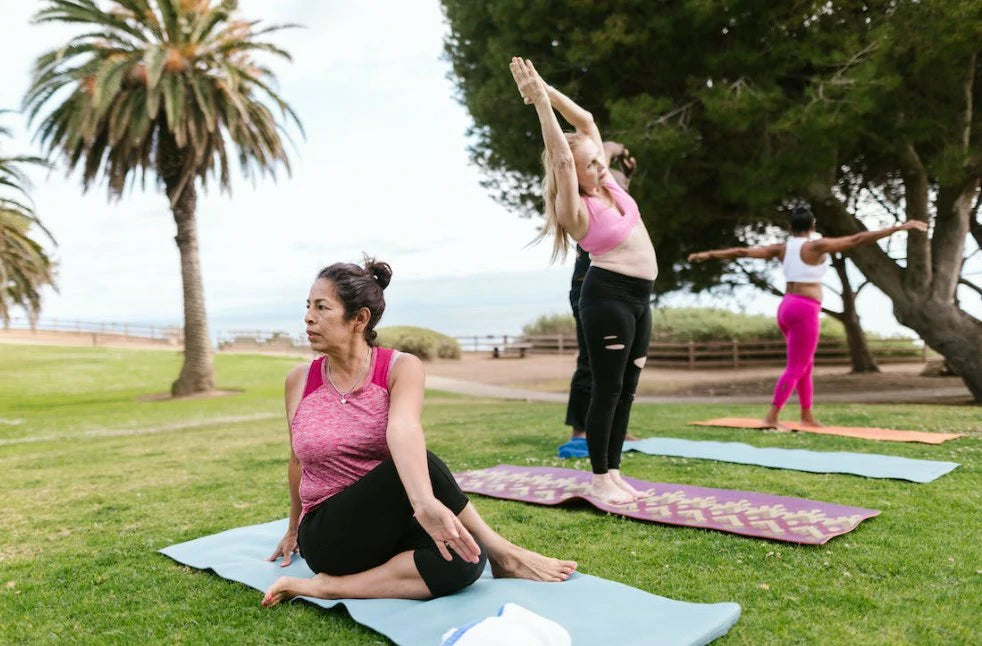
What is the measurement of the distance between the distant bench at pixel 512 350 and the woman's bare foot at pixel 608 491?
2714cm

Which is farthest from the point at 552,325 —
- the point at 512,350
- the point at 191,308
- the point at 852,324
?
the point at 191,308

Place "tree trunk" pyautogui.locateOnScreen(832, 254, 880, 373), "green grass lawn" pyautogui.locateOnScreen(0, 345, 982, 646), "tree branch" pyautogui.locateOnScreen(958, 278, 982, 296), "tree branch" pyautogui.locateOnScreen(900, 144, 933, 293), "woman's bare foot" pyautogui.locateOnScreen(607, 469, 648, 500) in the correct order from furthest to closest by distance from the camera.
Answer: "tree trunk" pyautogui.locateOnScreen(832, 254, 880, 373)
"tree branch" pyautogui.locateOnScreen(958, 278, 982, 296)
"tree branch" pyautogui.locateOnScreen(900, 144, 933, 293)
"woman's bare foot" pyautogui.locateOnScreen(607, 469, 648, 500)
"green grass lawn" pyautogui.locateOnScreen(0, 345, 982, 646)

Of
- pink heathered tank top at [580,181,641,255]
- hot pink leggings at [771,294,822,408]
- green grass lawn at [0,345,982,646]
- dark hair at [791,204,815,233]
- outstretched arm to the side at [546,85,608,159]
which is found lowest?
green grass lawn at [0,345,982,646]

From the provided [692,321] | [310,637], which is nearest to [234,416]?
[310,637]

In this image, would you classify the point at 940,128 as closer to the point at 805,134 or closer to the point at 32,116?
the point at 805,134

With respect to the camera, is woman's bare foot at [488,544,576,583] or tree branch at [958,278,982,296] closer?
woman's bare foot at [488,544,576,583]

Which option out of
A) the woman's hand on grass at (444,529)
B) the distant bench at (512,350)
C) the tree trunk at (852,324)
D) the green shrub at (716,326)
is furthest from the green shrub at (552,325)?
the woman's hand on grass at (444,529)

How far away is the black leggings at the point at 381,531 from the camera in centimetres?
249

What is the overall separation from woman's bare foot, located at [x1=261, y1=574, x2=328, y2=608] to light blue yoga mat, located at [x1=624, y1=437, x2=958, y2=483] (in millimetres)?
3439

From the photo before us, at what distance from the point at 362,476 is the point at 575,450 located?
3327mm

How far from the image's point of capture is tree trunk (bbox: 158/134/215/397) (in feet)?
59.0

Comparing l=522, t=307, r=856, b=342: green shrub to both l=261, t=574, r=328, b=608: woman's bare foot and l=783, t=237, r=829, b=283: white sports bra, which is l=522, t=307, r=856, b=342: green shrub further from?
l=261, t=574, r=328, b=608: woman's bare foot

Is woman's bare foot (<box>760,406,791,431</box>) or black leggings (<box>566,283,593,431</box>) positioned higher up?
black leggings (<box>566,283,593,431</box>)

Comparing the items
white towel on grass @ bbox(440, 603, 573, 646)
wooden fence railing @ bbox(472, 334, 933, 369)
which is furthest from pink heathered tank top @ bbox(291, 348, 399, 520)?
wooden fence railing @ bbox(472, 334, 933, 369)
